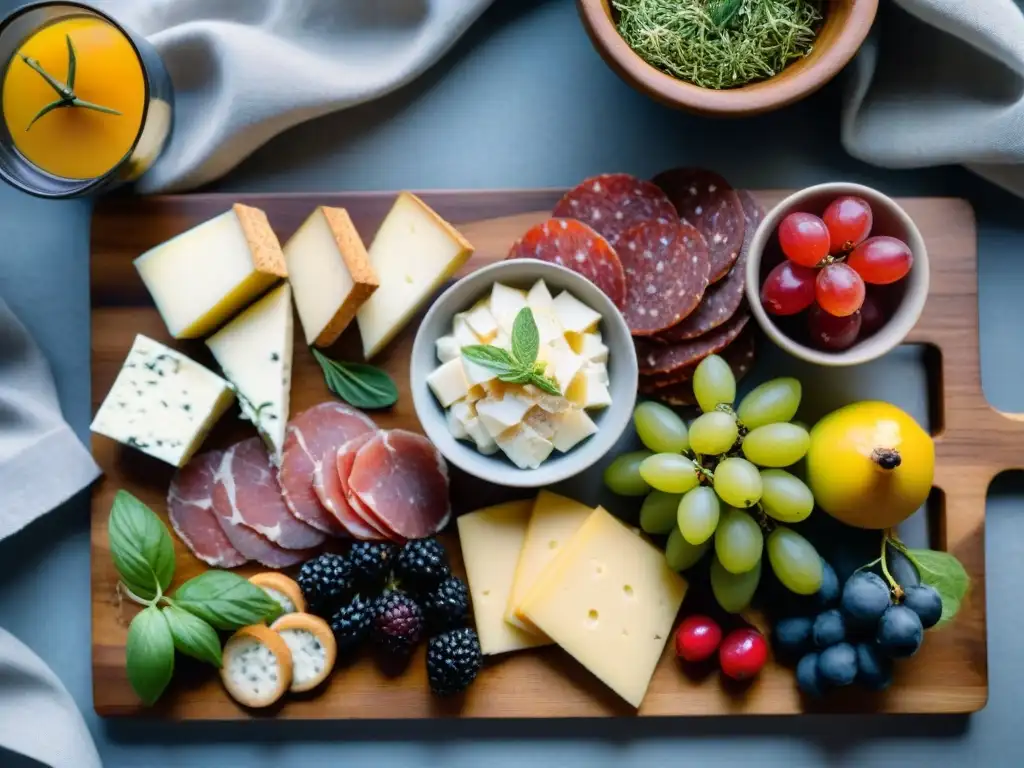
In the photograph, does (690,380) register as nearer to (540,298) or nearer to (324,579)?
(540,298)

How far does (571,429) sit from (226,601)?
0.51 m

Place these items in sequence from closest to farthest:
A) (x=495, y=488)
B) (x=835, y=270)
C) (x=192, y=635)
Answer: (x=835, y=270)
(x=192, y=635)
(x=495, y=488)

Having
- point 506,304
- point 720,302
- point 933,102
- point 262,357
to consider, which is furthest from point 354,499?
point 933,102

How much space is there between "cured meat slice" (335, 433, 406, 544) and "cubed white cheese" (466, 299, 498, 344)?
0.79 feet

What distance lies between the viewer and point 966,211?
1371mm

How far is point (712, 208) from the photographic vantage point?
133 centimetres


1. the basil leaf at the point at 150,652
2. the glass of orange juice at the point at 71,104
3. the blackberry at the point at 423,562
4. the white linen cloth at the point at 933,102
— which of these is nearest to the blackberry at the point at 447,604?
the blackberry at the point at 423,562

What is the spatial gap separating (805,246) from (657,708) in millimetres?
665

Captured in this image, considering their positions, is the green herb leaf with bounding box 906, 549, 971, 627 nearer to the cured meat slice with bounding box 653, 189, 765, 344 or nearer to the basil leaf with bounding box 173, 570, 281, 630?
the cured meat slice with bounding box 653, 189, 765, 344

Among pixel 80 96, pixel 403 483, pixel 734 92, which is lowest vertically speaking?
pixel 403 483

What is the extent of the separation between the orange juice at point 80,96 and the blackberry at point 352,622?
0.66 meters

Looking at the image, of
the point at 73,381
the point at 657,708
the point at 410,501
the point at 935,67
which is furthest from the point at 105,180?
the point at 935,67

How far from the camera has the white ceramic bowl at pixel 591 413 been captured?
1250 mm

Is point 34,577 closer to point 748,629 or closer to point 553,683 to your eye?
point 553,683
